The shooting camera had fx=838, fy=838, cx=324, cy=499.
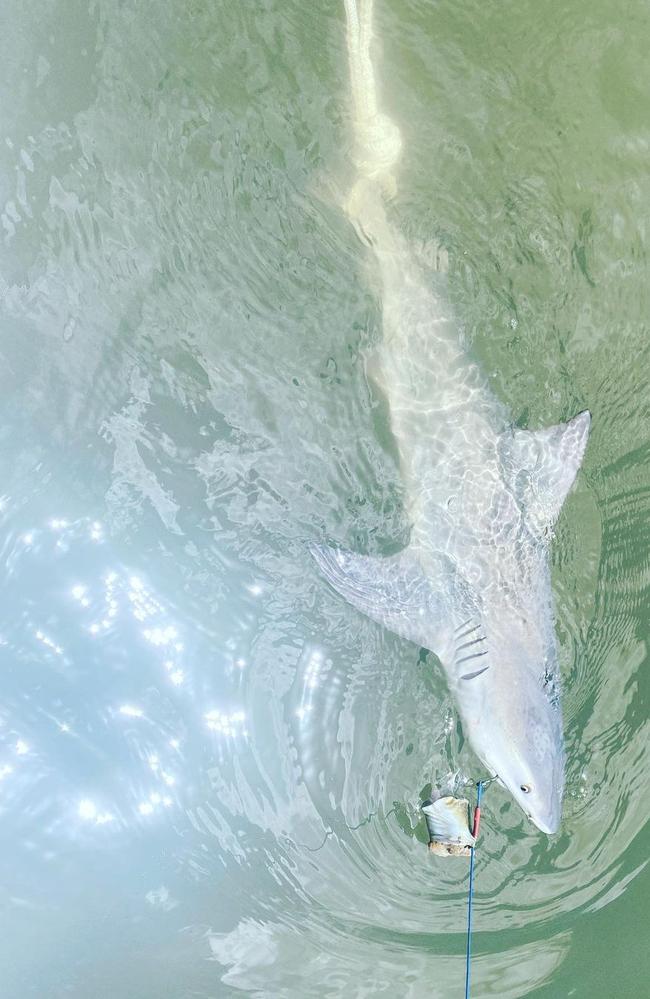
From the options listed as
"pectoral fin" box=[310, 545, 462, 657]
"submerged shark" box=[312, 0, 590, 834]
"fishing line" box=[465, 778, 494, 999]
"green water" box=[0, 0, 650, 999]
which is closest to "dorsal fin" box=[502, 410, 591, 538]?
"submerged shark" box=[312, 0, 590, 834]

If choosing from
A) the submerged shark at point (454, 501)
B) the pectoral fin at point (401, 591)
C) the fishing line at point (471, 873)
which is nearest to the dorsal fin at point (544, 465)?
the submerged shark at point (454, 501)

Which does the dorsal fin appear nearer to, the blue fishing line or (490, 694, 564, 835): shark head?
(490, 694, 564, 835): shark head

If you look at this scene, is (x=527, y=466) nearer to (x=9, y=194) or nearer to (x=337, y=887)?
(x=337, y=887)

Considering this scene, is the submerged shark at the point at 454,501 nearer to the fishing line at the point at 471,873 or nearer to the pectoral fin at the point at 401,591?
the pectoral fin at the point at 401,591

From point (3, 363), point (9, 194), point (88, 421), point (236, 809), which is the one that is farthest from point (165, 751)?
point (9, 194)

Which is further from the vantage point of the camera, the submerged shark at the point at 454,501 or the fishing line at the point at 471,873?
the submerged shark at the point at 454,501

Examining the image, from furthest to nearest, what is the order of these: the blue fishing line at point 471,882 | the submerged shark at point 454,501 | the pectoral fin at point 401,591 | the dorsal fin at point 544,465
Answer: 1. the dorsal fin at point 544,465
2. the pectoral fin at point 401,591
3. the submerged shark at point 454,501
4. the blue fishing line at point 471,882

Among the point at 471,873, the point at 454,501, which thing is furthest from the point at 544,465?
the point at 471,873

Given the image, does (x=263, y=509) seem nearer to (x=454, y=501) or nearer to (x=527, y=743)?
(x=454, y=501)
